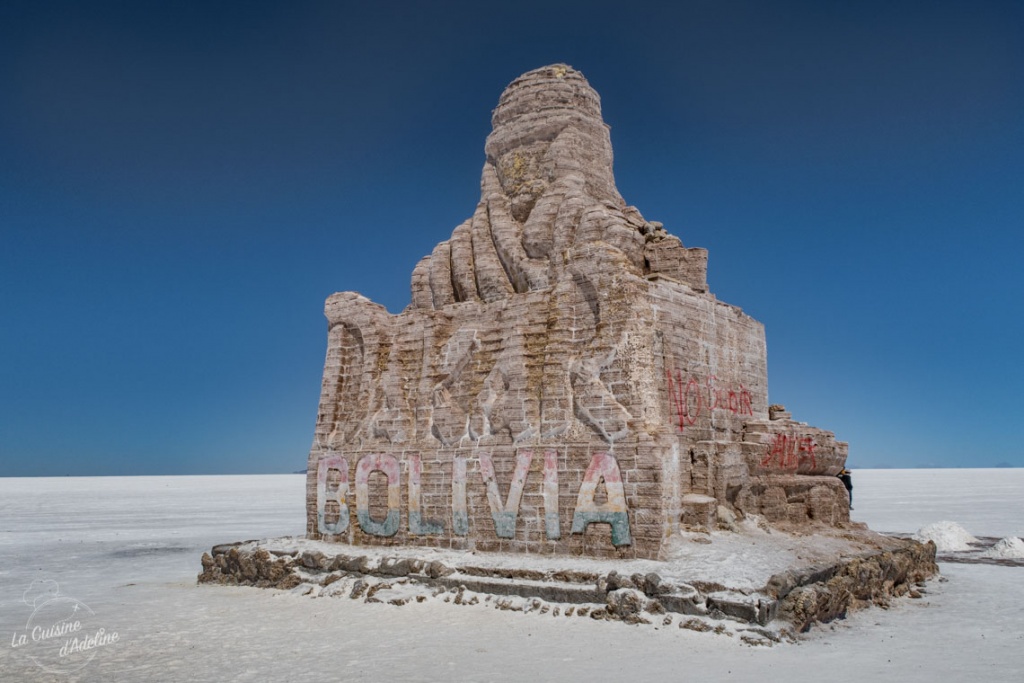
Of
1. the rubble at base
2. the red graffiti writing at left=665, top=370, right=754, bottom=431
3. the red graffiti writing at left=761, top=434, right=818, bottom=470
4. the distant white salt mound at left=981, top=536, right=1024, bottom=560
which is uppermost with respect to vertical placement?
the red graffiti writing at left=665, top=370, right=754, bottom=431

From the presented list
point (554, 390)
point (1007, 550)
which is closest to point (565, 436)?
point (554, 390)

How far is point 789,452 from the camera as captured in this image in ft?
52.7

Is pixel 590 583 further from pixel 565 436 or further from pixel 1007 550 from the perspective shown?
pixel 1007 550

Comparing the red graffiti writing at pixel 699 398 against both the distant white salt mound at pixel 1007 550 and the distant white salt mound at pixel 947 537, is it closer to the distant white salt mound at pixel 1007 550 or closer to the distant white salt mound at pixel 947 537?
the distant white salt mound at pixel 1007 550

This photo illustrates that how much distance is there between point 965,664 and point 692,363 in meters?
6.67

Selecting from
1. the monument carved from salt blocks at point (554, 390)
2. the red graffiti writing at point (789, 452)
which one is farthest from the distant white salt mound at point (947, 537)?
the red graffiti writing at point (789, 452)

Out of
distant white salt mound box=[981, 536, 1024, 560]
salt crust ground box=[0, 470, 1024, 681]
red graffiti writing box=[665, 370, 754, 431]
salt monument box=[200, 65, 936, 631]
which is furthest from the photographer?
distant white salt mound box=[981, 536, 1024, 560]

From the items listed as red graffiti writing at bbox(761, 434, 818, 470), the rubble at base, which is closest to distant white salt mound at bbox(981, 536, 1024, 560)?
the rubble at base

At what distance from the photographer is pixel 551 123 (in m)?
18.2

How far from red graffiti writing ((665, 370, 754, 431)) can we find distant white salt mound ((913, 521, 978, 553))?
10.0 meters

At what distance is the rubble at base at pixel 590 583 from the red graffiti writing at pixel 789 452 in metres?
1.93

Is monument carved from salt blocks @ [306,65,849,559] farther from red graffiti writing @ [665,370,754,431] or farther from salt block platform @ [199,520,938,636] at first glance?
salt block platform @ [199,520,938,636]

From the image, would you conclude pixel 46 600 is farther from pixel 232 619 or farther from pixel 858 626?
pixel 858 626

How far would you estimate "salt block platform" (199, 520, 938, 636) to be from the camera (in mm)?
11180
